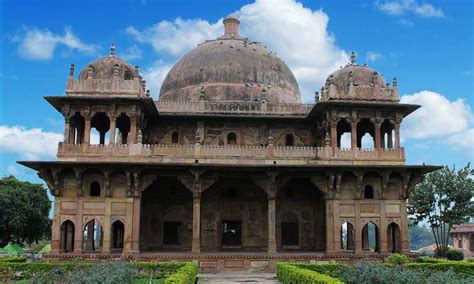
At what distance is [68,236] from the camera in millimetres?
25312

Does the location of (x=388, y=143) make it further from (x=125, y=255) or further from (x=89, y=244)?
(x=89, y=244)

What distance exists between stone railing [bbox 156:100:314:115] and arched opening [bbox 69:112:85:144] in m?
4.15

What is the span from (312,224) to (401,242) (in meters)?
4.77

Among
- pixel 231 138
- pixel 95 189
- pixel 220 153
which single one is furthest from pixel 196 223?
pixel 231 138

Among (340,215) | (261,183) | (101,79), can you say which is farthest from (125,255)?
(340,215)

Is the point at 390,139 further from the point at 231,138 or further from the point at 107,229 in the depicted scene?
the point at 107,229

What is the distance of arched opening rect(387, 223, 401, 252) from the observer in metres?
25.3

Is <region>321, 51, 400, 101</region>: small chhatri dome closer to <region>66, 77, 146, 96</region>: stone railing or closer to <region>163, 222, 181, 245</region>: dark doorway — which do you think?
<region>66, 77, 146, 96</region>: stone railing

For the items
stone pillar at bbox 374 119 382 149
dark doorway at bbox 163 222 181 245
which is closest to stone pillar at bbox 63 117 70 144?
dark doorway at bbox 163 222 181 245

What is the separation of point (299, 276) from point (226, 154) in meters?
9.61

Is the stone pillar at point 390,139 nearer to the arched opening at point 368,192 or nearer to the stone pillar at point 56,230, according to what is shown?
the arched opening at point 368,192

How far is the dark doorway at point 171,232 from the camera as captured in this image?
2711 centimetres

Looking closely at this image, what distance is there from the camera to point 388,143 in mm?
27078

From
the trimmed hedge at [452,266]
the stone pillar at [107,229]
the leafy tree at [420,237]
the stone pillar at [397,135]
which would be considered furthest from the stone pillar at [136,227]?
the leafy tree at [420,237]
